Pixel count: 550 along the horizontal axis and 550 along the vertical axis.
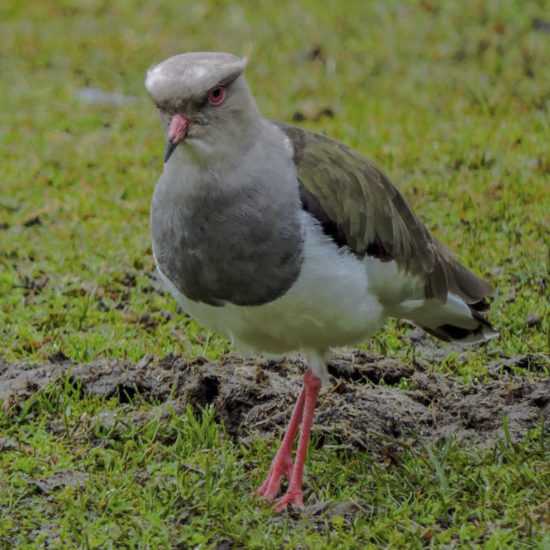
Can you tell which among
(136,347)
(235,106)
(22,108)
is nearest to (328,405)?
(136,347)

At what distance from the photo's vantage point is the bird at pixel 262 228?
3.91 m

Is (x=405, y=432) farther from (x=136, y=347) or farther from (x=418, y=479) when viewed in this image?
(x=136, y=347)

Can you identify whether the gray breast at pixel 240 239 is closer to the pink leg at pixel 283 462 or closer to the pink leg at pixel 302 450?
the pink leg at pixel 302 450

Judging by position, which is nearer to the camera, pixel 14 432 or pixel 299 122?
pixel 14 432

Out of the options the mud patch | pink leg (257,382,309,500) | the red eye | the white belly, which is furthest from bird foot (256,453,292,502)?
the red eye

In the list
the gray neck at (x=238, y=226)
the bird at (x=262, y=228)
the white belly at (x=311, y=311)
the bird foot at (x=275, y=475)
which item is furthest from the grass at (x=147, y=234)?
the gray neck at (x=238, y=226)

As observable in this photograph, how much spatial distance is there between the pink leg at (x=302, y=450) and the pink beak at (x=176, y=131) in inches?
49.1

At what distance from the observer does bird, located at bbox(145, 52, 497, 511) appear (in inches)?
154

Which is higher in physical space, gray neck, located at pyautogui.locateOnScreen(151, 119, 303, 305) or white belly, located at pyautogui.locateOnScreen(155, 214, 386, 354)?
gray neck, located at pyautogui.locateOnScreen(151, 119, 303, 305)

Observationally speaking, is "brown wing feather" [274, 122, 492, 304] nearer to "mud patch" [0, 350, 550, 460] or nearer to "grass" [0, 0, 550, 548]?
"mud patch" [0, 350, 550, 460]

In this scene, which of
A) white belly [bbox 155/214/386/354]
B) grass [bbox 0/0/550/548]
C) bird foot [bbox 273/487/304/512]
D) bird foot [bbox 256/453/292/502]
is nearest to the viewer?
white belly [bbox 155/214/386/354]

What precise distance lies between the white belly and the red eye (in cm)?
55

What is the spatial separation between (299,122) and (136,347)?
11.2ft

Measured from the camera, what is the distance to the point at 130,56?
9.89 meters
